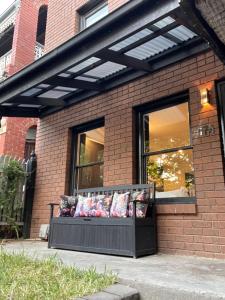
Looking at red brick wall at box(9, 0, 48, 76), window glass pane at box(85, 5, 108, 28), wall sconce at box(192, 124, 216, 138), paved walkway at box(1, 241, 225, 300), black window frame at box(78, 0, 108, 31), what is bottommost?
paved walkway at box(1, 241, 225, 300)

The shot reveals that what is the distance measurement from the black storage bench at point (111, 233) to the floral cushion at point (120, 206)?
14 cm

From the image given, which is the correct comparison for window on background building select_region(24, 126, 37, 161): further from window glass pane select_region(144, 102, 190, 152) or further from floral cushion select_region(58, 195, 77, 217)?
window glass pane select_region(144, 102, 190, 152)

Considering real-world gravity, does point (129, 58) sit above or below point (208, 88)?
above

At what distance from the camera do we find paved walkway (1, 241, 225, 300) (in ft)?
6.37

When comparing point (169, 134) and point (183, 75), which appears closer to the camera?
point (183, 75)

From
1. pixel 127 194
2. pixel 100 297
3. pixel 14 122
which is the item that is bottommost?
pixel 100 297

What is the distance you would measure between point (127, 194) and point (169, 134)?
47.7 inches

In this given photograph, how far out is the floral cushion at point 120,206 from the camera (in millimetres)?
3723

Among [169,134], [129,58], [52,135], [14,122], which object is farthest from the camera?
[14,122]

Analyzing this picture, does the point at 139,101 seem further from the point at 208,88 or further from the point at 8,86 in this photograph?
the point at 8,86

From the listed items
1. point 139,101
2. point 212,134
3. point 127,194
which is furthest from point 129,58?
point 127,194

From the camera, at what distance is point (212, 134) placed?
3658mm

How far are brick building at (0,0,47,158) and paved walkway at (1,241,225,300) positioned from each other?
649 centimetres

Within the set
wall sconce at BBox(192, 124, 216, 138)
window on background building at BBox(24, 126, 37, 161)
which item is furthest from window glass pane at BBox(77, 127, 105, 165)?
window on background building at BBox(24, 126, 37, 161)
